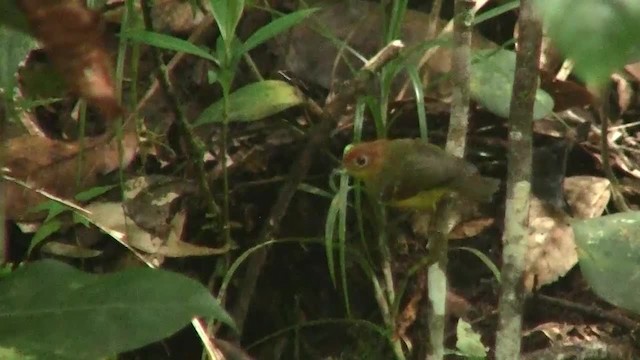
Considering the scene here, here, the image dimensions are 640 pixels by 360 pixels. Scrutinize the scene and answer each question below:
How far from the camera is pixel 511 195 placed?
2.74 feet

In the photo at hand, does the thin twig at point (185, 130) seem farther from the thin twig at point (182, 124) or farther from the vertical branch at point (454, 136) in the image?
the vertical branch at point (454, 136)

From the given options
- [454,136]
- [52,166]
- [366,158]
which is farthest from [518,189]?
[52,166]

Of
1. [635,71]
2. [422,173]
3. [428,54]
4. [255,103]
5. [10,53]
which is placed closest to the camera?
[10,53]

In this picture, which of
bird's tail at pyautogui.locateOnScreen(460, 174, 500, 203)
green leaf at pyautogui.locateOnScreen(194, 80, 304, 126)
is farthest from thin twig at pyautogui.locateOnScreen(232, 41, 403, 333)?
bird's tail at pyautogui.locateOnScreen(460, 174, 500, 203)

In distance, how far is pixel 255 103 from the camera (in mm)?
1095

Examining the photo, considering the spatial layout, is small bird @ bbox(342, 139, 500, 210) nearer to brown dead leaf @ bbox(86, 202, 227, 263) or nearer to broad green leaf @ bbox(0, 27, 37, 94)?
brown dead leaf @ bbox(86, 202, 227, 263)

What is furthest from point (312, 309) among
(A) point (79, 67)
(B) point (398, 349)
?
(A) point (79, 67)

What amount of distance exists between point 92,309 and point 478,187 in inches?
18.8

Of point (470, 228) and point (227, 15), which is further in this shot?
point (470, 228)

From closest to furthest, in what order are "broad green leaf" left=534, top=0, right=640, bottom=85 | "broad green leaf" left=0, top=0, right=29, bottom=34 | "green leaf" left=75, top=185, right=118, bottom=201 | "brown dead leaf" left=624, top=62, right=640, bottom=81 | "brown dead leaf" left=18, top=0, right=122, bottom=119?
"broad green leaf" left=534, top=0, right=640, bottom=85 < "brown dead leaf" left=18, top=0, right=122, bottom=119 < "broad green leaf" left=0, top=0, right=29, bottom=34 < "green leaf" left=75, top=185, right=118, bottom=201 < "brown dead leaf" left=624, top=62, right=640, bottom=81

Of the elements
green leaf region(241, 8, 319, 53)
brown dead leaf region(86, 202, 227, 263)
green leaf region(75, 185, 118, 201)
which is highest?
green leaf region(241, 8, 319, 53)

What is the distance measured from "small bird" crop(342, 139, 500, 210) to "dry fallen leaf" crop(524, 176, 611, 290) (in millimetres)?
165

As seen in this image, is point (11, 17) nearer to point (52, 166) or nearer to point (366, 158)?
point (366, 158)

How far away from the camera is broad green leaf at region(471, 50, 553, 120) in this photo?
44.4 inches
